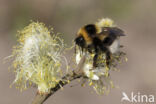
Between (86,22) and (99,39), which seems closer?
(99,39)

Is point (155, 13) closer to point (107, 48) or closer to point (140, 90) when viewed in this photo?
point (140, 90)

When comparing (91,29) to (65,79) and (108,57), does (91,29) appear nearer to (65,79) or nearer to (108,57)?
(108,57)

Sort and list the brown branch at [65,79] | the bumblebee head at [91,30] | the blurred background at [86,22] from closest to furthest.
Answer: the brown branch at [65,79] → the bumblebee head at [91,30] → the blurred background at [86,22]

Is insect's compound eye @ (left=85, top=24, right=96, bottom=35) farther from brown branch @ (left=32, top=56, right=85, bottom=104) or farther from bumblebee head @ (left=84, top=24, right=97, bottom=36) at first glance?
brown branch @ (left=32, top=56, right=85, bottom=104)

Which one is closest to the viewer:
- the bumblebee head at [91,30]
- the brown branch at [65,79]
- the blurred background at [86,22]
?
the brown branch at [65,79]

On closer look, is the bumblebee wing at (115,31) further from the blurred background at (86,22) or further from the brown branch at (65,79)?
the blurred background at (86,22)

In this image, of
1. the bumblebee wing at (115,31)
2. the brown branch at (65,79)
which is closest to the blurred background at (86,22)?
the brown branch at (65,79)

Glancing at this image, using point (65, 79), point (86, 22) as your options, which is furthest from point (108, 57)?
point (86, 22)
